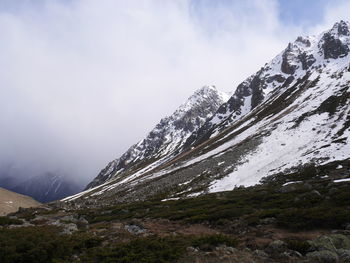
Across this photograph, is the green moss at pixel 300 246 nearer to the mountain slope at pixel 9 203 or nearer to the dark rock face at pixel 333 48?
the mountain slope at pixel 9 203

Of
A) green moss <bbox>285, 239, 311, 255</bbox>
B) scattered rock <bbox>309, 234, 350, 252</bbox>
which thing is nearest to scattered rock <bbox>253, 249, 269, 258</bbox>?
green moss <bbox>285, 239, 311, 255</bbox>

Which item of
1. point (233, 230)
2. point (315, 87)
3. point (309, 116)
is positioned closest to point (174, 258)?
point (233, 230)

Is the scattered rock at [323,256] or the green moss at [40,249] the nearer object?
the scattered rock at [323,256]

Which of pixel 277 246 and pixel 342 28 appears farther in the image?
pixel 342 28

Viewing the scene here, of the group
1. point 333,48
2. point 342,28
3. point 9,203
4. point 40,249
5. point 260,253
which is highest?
point 342,28

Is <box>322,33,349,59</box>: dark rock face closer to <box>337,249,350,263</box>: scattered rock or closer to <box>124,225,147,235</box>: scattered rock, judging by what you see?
<box>124,225,147,235</box>: scattered rock

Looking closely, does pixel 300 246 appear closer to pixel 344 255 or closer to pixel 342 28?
pixel 344 255

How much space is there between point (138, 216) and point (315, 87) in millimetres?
102701

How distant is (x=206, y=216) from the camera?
25.5 meters

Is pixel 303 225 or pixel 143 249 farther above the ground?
pixel 143 249

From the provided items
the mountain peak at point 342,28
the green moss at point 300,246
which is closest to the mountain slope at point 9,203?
the green moss at point 300,246

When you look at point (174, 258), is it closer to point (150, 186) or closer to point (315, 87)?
point (150, 186)

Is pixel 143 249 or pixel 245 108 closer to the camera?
pixel 143 249

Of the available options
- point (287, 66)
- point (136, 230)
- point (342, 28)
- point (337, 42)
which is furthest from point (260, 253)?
point (342, 28)
